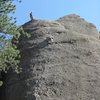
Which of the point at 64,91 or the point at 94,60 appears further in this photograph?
the point at 94,60

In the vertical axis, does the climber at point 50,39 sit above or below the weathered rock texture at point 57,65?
above

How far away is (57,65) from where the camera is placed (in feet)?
101

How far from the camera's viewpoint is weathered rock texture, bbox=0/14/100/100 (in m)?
28.5

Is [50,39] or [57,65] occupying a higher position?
[50,39]

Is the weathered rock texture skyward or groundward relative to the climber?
groundward

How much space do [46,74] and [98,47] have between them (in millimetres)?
5597

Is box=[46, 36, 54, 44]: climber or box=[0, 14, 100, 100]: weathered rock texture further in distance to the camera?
box=[46, 36, 54, 44]: climber

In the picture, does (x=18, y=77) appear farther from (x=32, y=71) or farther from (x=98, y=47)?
(x=98, y=47)

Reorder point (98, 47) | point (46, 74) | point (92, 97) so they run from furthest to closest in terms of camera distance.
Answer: point (98, 47) < point (46, 74) < point (92, 97)

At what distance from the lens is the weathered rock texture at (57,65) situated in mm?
28469

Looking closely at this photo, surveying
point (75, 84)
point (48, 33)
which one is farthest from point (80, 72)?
point (48, 33)

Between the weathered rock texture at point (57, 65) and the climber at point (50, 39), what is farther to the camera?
the climber at point (50, 39)

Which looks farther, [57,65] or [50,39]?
[50,39]

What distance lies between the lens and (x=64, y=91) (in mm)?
28375
